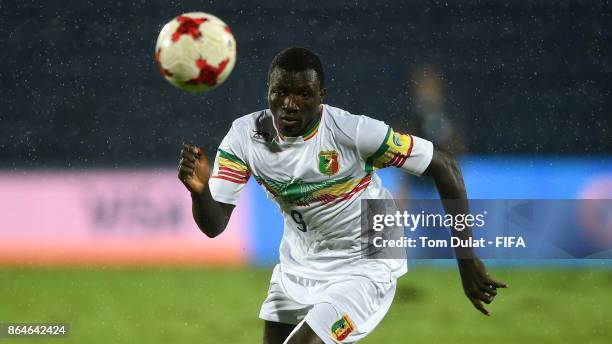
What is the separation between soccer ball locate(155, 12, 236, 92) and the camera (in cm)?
384

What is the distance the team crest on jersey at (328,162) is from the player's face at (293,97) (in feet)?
0.58

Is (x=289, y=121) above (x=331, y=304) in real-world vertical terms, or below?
above

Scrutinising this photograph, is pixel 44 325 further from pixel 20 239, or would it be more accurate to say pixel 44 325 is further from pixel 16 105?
pixel 16 105

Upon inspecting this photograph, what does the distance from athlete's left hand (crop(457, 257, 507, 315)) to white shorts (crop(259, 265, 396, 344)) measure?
36cm

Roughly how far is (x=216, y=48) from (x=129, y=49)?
632cm

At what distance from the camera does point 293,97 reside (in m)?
4.04

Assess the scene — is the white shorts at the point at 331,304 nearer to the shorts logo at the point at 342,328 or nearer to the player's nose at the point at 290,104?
the shorts logo at the point at 342,328

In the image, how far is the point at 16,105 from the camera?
993 centimetres

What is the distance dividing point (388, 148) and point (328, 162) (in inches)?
10.7

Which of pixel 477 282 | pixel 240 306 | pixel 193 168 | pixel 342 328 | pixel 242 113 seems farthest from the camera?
pixel 242 113

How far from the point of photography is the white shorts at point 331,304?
3982 mm

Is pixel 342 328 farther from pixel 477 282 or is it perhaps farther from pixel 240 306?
pixel 240 306

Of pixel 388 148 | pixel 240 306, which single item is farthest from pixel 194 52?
pixel 240 306

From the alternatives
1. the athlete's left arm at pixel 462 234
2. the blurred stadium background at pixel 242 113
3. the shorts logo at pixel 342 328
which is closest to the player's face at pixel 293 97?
the athlete's left arm at pixel 462 234
